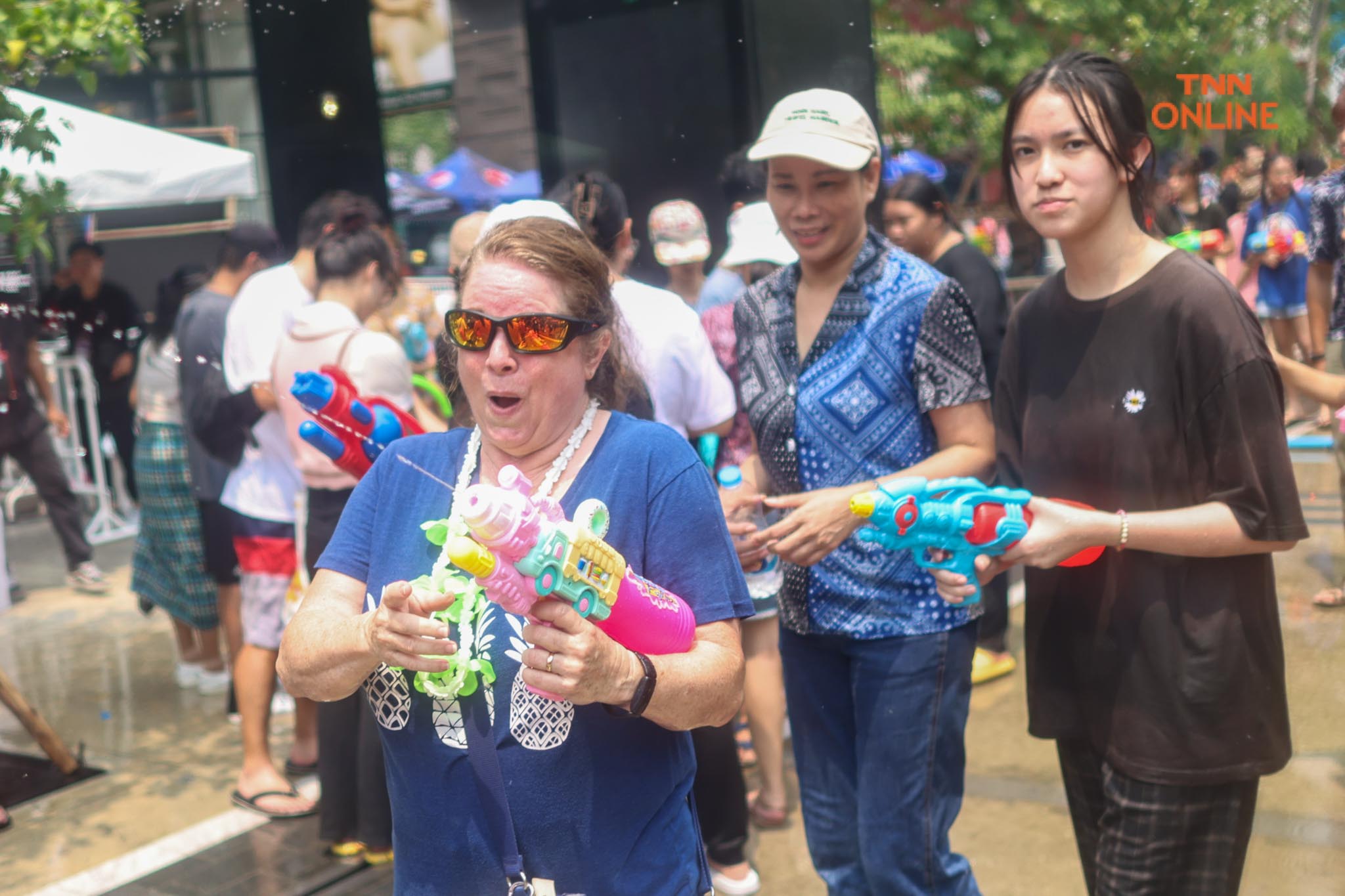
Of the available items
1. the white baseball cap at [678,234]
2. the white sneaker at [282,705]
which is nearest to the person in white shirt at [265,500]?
the white sneaker at [282,705]

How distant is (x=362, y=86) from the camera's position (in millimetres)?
5469

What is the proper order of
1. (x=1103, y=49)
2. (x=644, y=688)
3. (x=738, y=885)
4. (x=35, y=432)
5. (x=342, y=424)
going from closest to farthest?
(x=644, y=688), (x=342, y=424), (x=738, y=885), (x=1103, y=49), (x=35, y=432)

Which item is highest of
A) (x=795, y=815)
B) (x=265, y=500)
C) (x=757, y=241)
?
(x=757, y=241)

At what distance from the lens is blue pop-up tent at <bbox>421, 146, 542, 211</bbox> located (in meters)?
14.7

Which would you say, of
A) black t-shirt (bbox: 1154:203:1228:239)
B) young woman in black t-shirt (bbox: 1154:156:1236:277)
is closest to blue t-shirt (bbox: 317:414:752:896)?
black t-shirt (bbox: 1154:203:1228:239)

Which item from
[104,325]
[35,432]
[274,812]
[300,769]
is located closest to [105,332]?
[104,325]

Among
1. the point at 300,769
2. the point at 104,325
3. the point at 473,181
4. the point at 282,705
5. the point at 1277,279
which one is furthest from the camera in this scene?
the point at 473,181

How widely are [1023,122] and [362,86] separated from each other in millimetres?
4017

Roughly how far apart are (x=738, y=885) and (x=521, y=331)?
2.28 meters

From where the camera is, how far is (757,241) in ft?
14.1

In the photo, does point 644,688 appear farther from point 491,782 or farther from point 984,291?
point 984,291

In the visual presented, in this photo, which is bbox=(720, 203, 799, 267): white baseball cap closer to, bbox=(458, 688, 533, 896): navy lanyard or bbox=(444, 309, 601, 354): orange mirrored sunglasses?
bbox=(444, 309, 601, 354): orange mirrored sunglasses

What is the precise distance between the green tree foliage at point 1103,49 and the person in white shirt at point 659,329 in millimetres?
1258

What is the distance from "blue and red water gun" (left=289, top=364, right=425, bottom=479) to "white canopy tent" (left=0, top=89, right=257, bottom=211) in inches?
62.5
